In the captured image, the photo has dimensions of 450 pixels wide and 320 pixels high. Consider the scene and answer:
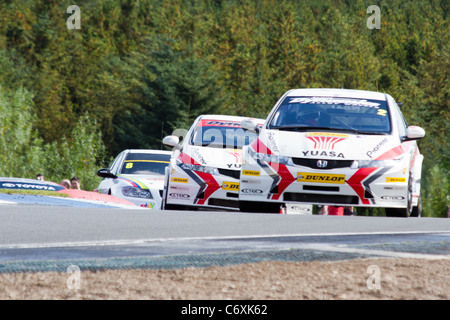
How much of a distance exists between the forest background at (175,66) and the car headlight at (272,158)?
34.3 metres

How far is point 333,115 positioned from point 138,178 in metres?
5.08

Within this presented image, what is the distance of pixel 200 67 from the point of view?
5144cm

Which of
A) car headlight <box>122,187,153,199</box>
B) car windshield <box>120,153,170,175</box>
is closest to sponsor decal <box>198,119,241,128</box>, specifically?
car headlight <box>122,187,153,199</box>

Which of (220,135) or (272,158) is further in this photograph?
(220,135)

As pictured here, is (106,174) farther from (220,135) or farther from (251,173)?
(251,173)

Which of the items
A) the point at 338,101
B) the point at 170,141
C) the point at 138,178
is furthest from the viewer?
the point at 138,178

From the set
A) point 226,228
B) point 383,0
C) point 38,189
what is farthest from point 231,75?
point 226,228

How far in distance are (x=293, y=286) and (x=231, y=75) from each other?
67.4m

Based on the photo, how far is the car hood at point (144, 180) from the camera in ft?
47.3

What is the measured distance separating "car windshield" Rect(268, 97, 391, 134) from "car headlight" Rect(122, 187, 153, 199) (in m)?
3.97

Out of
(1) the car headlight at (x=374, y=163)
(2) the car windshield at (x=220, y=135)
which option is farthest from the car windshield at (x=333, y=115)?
(2) the car windshield at (x=220, y=135)

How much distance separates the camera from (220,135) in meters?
13.0

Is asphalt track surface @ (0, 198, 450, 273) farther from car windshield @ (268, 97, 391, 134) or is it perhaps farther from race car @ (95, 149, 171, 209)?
race car @ (95, 149, 171, 209)

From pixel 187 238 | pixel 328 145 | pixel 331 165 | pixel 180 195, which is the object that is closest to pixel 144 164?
pixel 180 195
